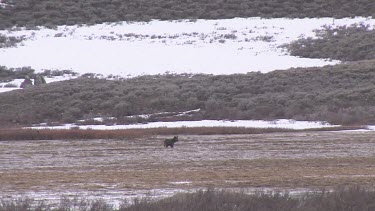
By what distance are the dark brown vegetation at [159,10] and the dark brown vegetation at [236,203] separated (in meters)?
50.3

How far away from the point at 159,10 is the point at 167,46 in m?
10.6

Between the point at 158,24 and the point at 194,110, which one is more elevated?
the point at 158,24

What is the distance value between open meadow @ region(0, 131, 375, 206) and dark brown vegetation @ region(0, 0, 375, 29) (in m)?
35.3

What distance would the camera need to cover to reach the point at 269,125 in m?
33.5

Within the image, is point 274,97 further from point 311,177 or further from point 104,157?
point 311,177

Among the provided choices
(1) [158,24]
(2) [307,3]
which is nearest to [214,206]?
(1) [158,24]

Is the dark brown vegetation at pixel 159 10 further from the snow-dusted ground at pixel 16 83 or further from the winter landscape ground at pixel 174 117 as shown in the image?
the snow-dusted ground at pixel 16 83

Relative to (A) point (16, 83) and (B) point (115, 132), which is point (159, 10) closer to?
(A) point (16, 83)

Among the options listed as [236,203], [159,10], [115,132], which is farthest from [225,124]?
[159,10]

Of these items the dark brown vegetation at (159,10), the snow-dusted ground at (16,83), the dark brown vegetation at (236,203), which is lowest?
the dark brown vegetation at (236,203)

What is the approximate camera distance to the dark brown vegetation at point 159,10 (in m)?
63.4

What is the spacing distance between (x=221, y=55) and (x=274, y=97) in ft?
45.2

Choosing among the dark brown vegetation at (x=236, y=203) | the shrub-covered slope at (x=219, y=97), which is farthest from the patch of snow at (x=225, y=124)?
the dark brown vegetation at (x=236, y=203)

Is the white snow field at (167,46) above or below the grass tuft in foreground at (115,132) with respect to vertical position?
above
